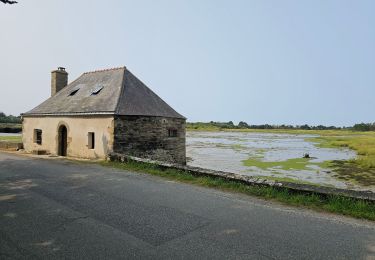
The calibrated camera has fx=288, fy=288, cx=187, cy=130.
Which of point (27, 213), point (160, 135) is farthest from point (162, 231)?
point (160, 135)

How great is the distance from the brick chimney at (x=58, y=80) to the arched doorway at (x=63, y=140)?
5.91 metres

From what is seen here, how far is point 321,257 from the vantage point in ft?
13.0

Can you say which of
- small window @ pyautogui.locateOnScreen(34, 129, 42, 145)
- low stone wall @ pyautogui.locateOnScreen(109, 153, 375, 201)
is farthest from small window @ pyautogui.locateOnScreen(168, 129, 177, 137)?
small window @ pyautogui.locateOnScreen(34, 129, 42, 145)

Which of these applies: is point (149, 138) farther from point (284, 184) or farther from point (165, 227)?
point (165, 227)

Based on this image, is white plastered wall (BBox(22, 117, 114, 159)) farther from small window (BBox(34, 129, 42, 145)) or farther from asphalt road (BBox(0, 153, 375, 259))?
asphalt road (BBox(0, 153, 375, 259))

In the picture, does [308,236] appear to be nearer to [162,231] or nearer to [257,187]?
[162,231]

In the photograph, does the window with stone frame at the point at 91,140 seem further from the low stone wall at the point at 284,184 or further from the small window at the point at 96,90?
the low stone wall at the point at 284,184

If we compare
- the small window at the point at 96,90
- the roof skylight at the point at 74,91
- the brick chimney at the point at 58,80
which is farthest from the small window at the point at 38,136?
the small window at the point at 96,90

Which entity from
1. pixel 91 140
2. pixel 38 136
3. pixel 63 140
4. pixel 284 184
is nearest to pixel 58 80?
pixel 38 136

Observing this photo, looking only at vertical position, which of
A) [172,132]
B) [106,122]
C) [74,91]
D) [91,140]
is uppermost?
[74,91]

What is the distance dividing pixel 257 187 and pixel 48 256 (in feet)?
18.3

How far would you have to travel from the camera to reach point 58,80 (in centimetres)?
2395

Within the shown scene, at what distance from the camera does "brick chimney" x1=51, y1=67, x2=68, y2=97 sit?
2383 cm

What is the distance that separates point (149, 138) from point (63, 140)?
635 centimetres
